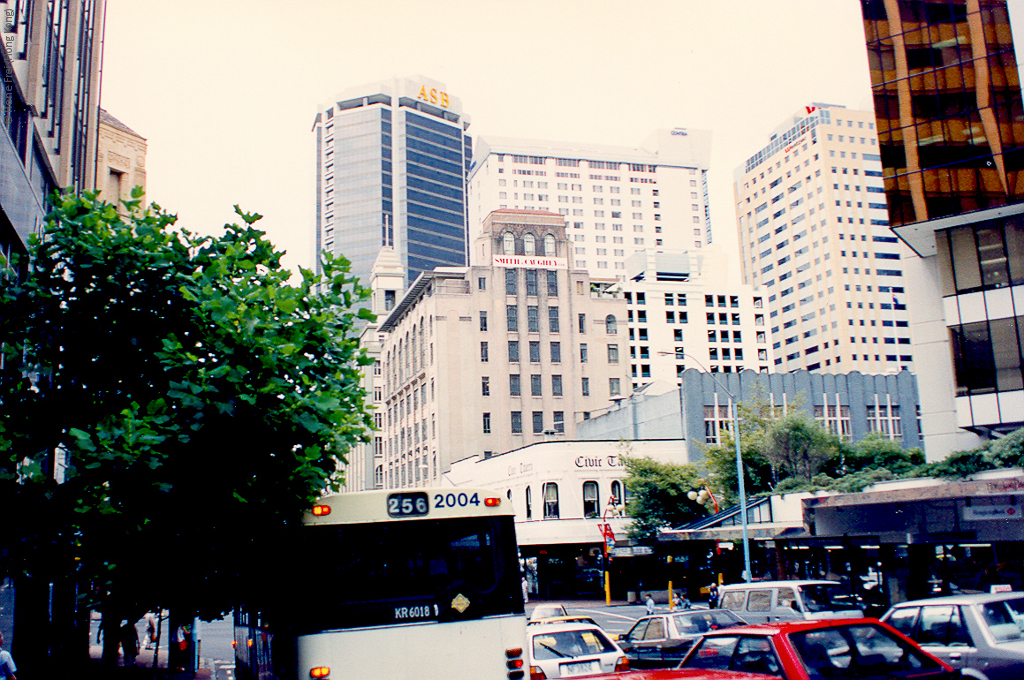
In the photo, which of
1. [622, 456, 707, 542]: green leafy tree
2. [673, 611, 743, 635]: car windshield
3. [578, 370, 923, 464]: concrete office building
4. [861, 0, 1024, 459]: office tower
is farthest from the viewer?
[578, 370, 923, 464]: concrete office building

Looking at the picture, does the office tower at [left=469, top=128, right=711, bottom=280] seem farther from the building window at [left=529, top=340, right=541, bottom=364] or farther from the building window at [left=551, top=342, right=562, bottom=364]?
the building window at [left=529, top=340, right=541, bottom=364]

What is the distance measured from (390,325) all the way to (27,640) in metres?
77.4

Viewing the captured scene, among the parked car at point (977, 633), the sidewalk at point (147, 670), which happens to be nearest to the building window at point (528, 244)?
the sidewalk at point (147, 670)

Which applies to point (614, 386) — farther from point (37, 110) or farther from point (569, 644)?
point (569, 644)

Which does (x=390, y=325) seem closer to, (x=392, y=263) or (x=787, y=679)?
(x=392, y=263)

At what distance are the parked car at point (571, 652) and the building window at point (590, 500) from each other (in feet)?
132

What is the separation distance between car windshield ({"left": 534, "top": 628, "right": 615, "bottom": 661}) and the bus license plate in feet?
0.59

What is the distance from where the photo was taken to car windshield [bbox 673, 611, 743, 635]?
1897 cm

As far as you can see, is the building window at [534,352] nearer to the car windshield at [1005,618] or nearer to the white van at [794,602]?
the white van at [794,602]

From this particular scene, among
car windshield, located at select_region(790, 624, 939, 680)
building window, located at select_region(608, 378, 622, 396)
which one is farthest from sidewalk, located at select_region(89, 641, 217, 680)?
building window, located at select_region(608, 378, 622, 396)

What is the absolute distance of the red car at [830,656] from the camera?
8.83 metres

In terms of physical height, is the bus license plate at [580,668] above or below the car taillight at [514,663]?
below

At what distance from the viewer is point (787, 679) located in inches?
350

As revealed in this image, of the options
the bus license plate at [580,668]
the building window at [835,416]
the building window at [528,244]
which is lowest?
the bus license plate at [580,668]
